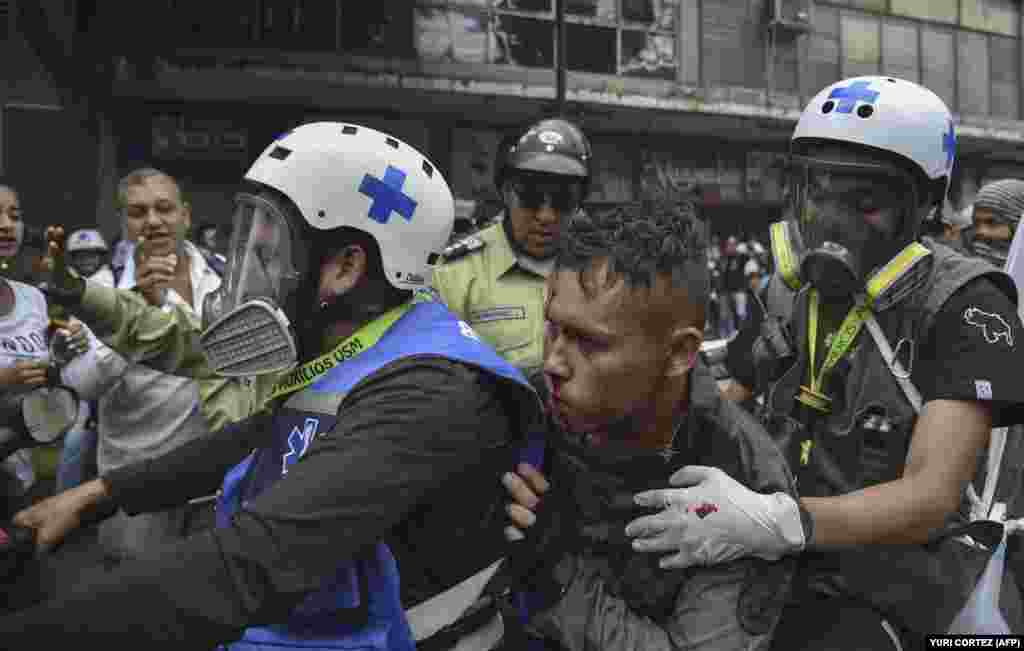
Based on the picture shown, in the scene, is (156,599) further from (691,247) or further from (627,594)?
(691,247)

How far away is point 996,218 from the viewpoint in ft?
15.2

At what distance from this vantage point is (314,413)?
181 cm

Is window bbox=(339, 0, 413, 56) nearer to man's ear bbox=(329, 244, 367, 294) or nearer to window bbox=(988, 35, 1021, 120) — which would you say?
window bbox=(988, 35, 1021, 120)

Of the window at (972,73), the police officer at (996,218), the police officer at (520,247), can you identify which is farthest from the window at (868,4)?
the police officer at (520,247)

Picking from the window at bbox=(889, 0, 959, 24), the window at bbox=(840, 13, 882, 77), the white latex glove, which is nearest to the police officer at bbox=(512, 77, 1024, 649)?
the white latex glove

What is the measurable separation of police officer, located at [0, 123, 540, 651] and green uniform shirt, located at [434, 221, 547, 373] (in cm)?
152

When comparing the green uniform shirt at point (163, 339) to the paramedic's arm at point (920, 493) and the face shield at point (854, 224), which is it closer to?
the face shield at point (854, 224)

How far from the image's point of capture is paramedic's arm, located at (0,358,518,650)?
1385 millimetres

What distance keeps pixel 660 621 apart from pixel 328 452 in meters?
0.66

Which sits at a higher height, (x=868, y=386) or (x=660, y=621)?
(x=868, y=386)

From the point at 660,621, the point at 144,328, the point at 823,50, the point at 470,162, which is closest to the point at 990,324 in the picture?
the point at 660,621

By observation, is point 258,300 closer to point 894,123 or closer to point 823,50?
point 894,123

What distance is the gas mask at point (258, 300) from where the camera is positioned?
1921 mm

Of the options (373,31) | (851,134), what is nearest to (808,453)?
(851,134)
